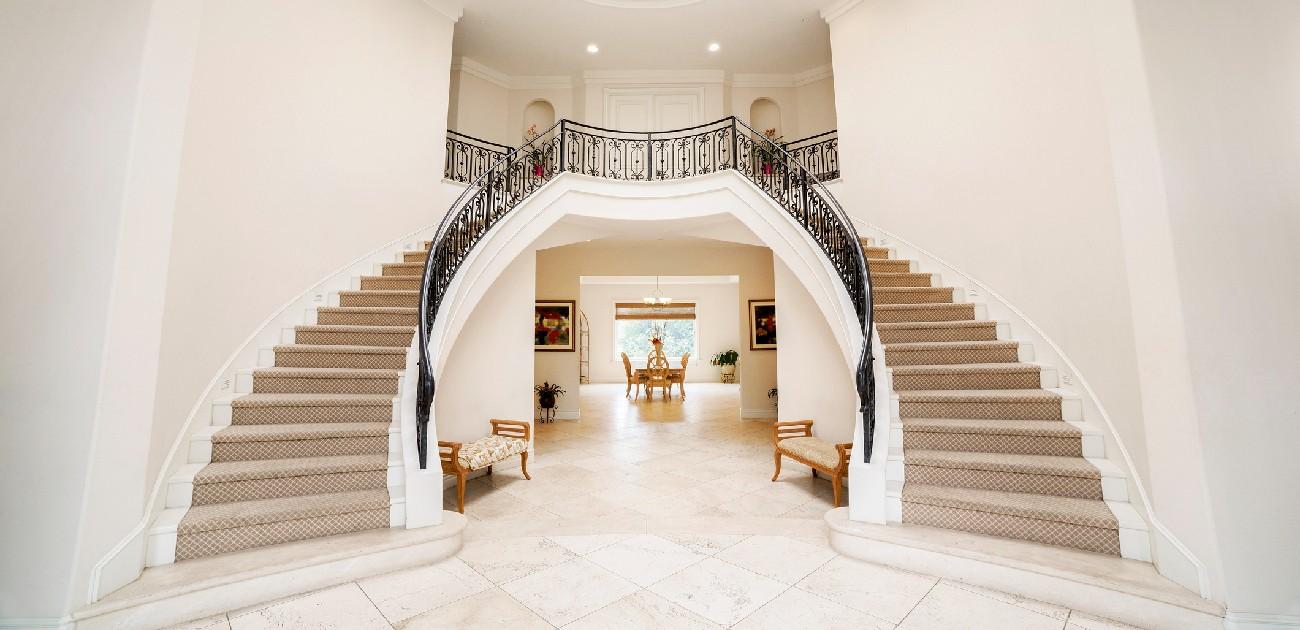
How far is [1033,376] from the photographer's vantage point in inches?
137

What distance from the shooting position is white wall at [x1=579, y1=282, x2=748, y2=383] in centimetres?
1472

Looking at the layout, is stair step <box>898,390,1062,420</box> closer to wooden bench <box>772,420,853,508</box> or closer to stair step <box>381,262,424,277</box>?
wooden bench <box>772,420,853,508</box>

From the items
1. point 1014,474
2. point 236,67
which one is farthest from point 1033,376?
point 236,67

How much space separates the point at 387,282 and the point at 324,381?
1.56 meters

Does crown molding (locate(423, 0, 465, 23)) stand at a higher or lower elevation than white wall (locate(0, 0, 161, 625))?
higher

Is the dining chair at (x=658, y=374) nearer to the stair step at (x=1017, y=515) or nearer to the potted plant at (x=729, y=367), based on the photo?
the potted plant at (x=729, y=367)

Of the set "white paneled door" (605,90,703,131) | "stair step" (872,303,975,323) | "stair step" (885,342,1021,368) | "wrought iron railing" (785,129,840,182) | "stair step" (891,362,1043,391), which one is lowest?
"stair step" (891,362,1043,391)

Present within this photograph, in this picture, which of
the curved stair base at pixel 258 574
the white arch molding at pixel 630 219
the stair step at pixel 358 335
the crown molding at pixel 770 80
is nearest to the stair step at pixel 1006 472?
the white arch molding at pixel 630 219

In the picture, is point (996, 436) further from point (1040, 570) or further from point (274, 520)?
point (274, 520)

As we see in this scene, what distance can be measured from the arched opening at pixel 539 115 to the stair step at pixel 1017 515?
8689 millimetres

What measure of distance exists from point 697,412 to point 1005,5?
22.9 feet

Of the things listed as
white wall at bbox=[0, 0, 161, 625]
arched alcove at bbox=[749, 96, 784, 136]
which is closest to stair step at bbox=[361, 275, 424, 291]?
white wall at bbox=[0, 0, 161, 625]

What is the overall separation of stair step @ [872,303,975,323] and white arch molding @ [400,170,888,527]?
1.56 ft

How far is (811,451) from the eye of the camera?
14.1 feet
